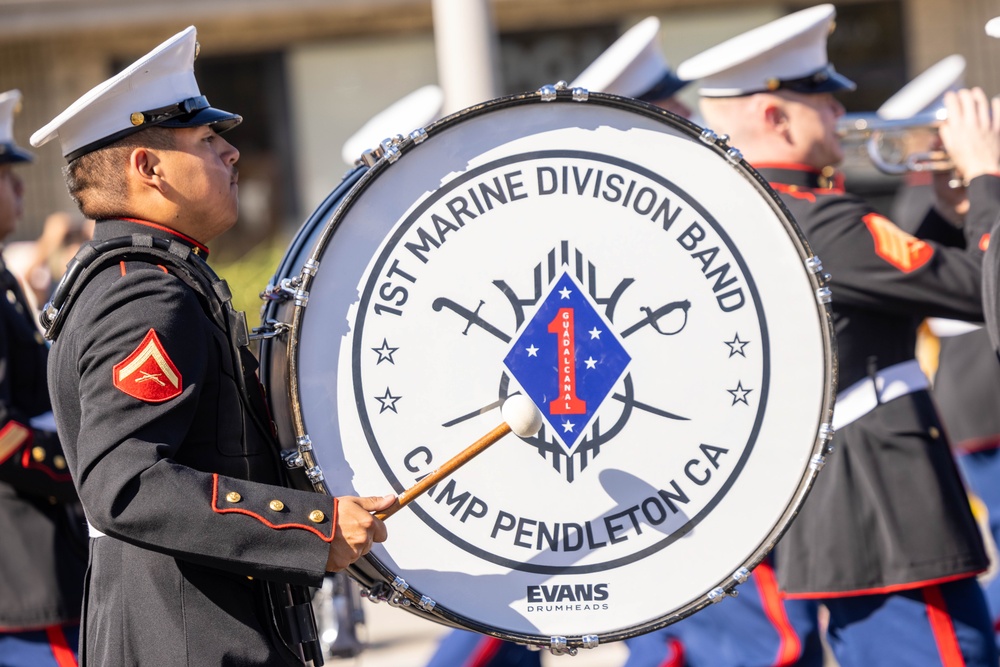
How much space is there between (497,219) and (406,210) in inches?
6.3

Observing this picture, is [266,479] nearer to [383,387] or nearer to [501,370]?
[383,387]

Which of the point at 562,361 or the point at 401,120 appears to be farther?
the point at 401,120

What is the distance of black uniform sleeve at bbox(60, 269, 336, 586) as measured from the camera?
2160 millimetres

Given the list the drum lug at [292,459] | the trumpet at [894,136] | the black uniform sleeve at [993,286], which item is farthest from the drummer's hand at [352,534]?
the trumpet at [894,136]

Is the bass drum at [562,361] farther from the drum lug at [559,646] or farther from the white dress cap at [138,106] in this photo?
the white dress cap at [138,106]

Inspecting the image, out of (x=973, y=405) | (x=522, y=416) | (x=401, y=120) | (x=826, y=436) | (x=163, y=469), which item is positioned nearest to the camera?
(x=163, y=469)

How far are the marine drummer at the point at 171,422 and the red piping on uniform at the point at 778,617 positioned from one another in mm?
1995

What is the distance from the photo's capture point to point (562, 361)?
2.46m

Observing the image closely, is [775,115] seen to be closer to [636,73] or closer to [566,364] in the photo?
[636,73]

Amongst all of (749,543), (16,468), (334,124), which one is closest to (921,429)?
(749,543)

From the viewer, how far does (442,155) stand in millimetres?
2426

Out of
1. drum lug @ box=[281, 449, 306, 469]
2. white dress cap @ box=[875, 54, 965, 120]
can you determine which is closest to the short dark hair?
drum lug @ box=[281, 449, 306, 469]

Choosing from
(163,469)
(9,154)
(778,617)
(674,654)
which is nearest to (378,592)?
(163,469)

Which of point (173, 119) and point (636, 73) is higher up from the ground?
point (636, 73)
